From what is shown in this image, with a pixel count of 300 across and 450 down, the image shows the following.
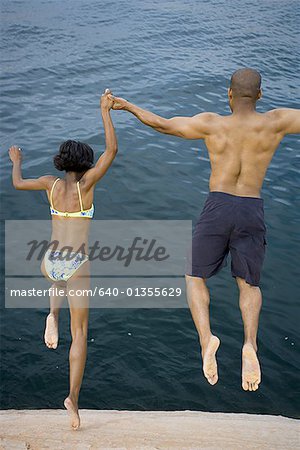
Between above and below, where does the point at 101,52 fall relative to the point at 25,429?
above

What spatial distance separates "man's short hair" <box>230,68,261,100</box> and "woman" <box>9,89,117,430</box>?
56.6 inches

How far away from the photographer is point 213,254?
7570mm

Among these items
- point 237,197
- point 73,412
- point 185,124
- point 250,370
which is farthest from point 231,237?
point 73,412

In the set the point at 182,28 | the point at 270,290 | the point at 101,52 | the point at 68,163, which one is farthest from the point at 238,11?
the point at 68,163

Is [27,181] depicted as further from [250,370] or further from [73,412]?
[250,370]

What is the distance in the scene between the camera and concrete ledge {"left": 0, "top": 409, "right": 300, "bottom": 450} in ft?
26.3

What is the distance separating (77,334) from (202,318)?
1470 millimetres

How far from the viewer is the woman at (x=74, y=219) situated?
25.0ft

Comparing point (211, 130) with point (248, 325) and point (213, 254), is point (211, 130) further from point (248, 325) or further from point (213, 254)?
point (248, 325)

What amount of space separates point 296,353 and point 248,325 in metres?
5.11

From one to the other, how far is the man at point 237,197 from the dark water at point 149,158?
414cm

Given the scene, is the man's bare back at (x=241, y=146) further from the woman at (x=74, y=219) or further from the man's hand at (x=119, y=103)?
the woman at (x=74, y=219)

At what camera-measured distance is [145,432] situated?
840cm

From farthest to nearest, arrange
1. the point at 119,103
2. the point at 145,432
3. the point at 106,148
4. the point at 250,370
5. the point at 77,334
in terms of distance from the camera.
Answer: the point at 145,432 < the point at 77,334 < the point at 119,103 < the point at 106,148 < the point at 250,370
